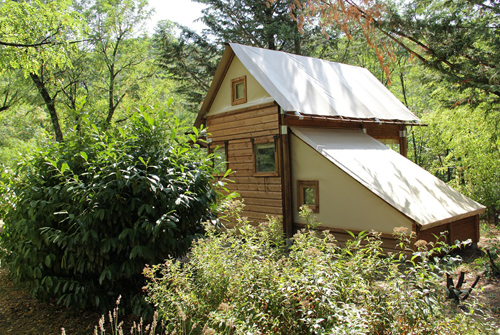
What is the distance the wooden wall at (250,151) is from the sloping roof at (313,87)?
0.57 meters

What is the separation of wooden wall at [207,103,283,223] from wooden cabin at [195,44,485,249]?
24 mm

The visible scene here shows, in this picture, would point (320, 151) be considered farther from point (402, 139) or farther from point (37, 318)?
point (37, 318)

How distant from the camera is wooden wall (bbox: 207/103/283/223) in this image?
845 centimetres

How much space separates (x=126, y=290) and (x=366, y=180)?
4574 mm

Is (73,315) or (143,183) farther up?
(143,183)

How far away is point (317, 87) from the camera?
30.6 feet

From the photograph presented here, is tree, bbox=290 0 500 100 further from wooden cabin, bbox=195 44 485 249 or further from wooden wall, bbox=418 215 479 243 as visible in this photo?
wooden wall, bbox=418 215 479 243

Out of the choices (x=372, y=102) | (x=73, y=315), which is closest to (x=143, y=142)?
(x=73, y=315)

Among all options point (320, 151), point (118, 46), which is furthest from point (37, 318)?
point (118, 46)

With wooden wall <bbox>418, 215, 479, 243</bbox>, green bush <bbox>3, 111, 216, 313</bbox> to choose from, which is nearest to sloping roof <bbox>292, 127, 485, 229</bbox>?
wooden wall <bbox>418, 215, 479, 243</bbox>

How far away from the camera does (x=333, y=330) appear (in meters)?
2.41

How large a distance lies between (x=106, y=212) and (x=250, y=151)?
5335mm

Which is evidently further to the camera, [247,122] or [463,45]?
[247,122]

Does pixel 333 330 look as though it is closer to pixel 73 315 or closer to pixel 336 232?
pixel 73 315
